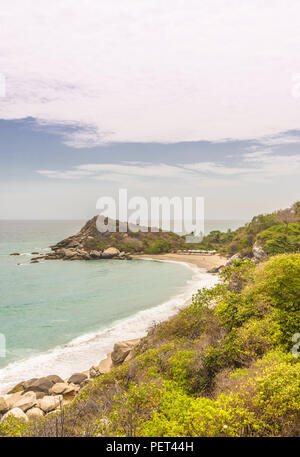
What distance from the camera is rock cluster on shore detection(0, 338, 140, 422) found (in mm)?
9641

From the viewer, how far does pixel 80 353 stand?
611 inches

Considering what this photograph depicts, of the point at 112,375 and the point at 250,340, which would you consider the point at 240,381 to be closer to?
the point at 250,340

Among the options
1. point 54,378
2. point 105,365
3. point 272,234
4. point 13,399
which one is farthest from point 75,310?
point 272,234

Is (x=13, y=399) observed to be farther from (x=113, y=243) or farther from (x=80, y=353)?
(x=113, y=243)

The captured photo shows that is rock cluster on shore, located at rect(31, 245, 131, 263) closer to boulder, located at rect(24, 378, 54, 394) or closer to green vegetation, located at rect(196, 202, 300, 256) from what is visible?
green vegetation, located at rect(196, 202, 300, 256)

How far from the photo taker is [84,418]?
649 centimetres

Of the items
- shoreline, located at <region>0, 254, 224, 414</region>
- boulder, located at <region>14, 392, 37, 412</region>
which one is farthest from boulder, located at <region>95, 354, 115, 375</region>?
boulder, located at <region>14, 392, 37, 412</region>

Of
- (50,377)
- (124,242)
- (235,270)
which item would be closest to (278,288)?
(235,270)

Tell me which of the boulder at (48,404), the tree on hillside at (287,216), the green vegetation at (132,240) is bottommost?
the boulder at (48,404)

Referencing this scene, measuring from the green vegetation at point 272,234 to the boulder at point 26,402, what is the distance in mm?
28652

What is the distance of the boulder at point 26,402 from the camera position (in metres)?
9.80

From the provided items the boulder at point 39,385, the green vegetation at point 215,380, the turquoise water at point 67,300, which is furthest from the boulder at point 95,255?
the green vegetation at point 215,380

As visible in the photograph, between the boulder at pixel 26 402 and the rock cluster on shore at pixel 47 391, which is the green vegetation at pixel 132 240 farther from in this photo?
the boulder at pixel 26 402

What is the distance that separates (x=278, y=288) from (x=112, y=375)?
623cm
